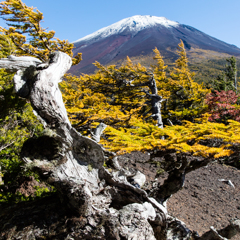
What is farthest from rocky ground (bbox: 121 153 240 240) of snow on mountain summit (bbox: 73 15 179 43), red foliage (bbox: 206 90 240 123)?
snow on mountain summit (bbox: 73 15 179 43)

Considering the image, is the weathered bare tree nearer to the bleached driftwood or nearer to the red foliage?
the bleached driftwood

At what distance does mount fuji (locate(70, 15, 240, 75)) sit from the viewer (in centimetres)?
10675

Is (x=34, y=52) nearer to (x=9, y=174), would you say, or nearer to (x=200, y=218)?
(x=9, y=174)

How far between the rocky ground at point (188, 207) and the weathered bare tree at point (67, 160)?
396mm

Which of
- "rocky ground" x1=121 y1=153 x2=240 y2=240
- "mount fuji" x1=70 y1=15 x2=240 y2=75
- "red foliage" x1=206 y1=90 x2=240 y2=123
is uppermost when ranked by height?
"mount fuji" x1=70 y1=15 x2=240 y2=75

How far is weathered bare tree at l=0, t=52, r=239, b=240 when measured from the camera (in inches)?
97.1

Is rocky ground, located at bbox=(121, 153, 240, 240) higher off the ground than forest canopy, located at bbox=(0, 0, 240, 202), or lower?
lower

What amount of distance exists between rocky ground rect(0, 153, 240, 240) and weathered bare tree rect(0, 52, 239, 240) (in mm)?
396

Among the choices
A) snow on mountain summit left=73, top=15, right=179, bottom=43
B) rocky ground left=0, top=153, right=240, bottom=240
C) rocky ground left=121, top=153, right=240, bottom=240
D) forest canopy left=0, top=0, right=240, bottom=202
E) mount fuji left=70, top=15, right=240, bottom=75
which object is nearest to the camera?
rocky ground left=0, top=153, right=240, bottom=240

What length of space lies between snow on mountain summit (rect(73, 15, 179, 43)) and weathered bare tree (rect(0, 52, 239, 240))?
480 ft

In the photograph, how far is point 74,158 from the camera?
2.91 metres

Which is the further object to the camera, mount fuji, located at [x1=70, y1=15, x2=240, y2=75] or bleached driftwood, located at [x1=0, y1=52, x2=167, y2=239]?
mount fuji, located at [x1=70, y1=15, x2=240, y2=75]

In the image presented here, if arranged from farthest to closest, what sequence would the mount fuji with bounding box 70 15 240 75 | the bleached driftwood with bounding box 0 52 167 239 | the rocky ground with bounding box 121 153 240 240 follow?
the mount fuji with bounding box 70 15 240 75 < the rocky ground with bounding box 121 153 240 240 < the bleached driftwood with bounding box 0 52 167 239

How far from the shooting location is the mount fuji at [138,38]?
106750mm
